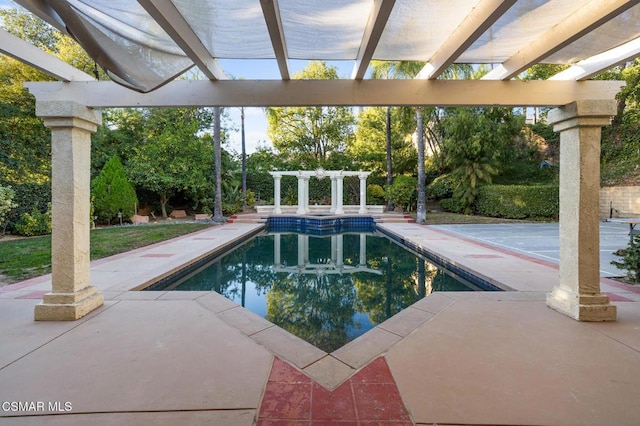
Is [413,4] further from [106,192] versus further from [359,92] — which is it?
[106,192]

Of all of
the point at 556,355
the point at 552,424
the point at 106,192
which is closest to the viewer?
the point at 552,424

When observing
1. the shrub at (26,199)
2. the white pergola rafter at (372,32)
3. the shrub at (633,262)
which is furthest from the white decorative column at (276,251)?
the shrub at (26,199)

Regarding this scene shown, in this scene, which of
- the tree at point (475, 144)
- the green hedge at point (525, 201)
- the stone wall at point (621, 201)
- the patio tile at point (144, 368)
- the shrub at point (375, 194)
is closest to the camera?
the patio tile at point (144, 368)

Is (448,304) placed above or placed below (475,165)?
below

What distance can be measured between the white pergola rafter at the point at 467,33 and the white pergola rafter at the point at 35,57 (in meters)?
3.85

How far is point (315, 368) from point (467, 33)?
304cm

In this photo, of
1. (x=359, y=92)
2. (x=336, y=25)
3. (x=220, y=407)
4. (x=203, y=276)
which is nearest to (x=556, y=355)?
(x=220, y=407)

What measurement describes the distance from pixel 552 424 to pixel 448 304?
1997 mm

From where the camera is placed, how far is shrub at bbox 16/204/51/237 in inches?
367

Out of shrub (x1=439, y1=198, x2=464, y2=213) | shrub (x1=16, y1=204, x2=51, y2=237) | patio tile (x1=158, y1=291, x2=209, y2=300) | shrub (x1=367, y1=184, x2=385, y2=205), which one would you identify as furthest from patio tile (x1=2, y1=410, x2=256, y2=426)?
shrub (x1=367, y1=184, x2=385, y2=205)

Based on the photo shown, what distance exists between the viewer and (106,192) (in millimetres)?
12578

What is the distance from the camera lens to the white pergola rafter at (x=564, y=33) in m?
2.43

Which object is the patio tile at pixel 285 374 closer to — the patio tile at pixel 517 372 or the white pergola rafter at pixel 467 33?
the patio tile at pixel 517 372

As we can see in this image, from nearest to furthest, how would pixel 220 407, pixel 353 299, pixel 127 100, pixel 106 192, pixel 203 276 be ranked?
pixel 220 407 < pixel 127 100 < pixel 353 299 < pixel 203 276 < pixel 106 192
